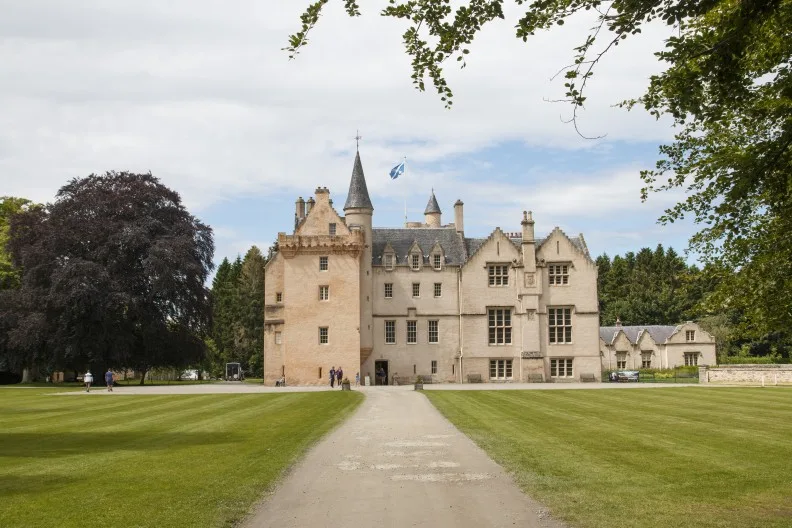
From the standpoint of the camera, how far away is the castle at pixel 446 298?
5925 cm

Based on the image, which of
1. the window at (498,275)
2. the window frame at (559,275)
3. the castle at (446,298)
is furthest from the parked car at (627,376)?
the window at (498,275)

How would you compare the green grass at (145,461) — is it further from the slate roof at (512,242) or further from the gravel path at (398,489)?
the slate roof at (512,242)

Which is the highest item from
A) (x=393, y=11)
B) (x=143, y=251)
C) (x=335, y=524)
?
(x=143, y=251)

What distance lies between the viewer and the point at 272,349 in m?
60.0

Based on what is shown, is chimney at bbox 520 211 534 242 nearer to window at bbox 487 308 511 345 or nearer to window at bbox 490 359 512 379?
window at bbox 487 308 511 345

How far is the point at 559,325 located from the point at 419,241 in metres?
12.7

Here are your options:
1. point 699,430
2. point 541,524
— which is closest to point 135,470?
point 541,524

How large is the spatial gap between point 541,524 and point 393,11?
626cm

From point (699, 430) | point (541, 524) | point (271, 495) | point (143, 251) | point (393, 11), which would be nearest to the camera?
point (393, 11)

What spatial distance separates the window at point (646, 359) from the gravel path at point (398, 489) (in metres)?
73.0

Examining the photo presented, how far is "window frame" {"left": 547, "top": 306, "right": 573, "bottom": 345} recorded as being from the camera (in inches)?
2400

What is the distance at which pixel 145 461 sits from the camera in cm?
1522

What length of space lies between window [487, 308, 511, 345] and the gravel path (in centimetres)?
4157

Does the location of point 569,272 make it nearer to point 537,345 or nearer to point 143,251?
point 537,345
